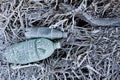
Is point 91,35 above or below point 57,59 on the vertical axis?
above

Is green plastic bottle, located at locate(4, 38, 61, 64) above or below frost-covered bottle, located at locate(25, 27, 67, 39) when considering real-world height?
below

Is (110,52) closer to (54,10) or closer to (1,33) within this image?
(54,10)

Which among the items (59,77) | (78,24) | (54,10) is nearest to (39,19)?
(54,10)

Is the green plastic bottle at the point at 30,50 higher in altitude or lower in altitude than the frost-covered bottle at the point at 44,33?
lower
